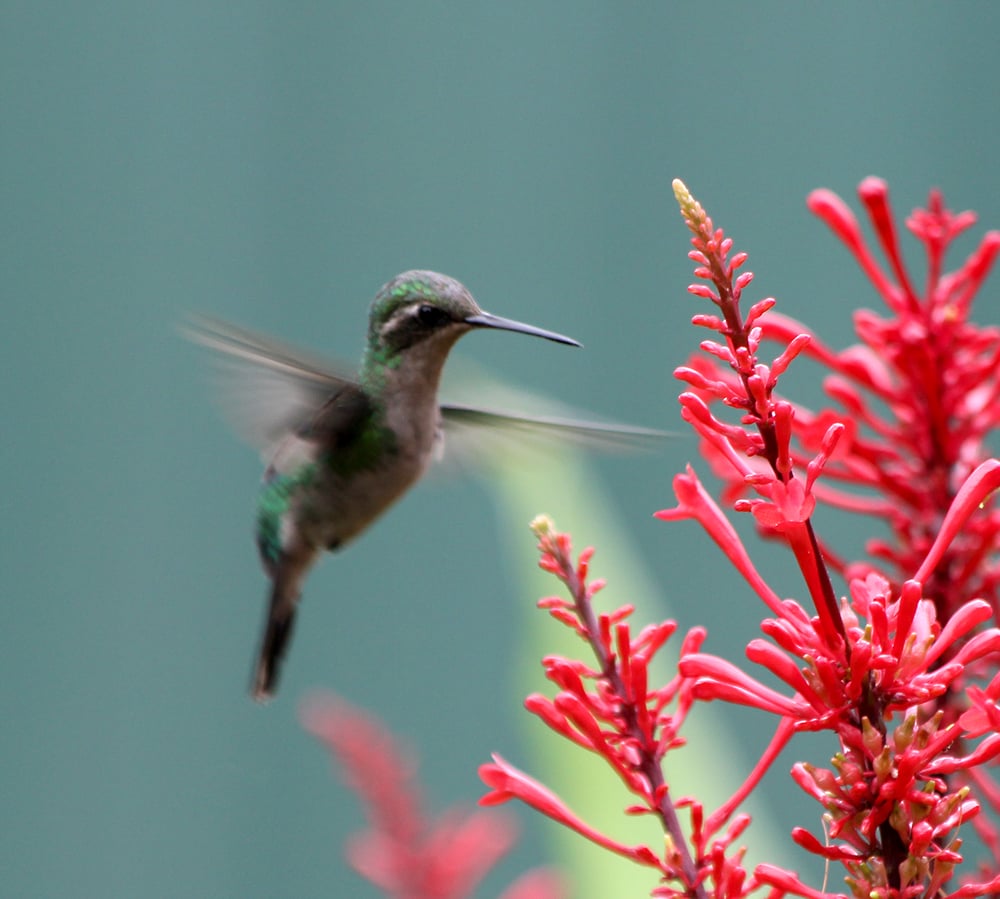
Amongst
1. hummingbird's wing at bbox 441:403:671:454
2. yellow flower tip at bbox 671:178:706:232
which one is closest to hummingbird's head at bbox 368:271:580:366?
hummingbird's wing at bbox 441:403:671:454

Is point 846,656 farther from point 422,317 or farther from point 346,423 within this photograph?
point 346,423

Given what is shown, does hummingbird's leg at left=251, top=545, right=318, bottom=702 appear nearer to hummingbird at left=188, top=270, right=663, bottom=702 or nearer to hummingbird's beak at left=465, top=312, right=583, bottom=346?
hummingbird at left=188, top=270, right=663, bottom=702

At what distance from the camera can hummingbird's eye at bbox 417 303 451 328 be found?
1.55 meters

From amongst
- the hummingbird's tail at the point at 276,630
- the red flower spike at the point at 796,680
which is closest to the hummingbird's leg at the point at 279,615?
the hummingbird's tail at the point at 276,630

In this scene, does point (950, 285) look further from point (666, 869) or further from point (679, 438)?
point (666, 869)

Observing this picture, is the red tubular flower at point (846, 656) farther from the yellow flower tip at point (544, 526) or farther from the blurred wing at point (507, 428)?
the blurred wing at point (507, 428)

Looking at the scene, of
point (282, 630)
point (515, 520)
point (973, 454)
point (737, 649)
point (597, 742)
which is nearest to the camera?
point (597, 742)

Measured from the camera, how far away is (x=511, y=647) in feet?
13.0

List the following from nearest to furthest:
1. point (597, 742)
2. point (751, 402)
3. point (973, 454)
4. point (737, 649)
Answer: point (751, 402), point (597, 742), point (973, 454), point (737, 649)

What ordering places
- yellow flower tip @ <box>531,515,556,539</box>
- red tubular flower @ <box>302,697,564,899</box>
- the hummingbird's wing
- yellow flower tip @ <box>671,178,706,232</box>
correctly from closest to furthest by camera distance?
yellow flower tip @ <box>671,178,706,232</box> → yellow flower tip @ <box>531,515,556,539</box> → red tubular flower @ <box>302,697,564,899</box> → the hummingbird's wing

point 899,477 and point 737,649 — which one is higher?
point 899,477

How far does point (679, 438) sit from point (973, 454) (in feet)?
0.77

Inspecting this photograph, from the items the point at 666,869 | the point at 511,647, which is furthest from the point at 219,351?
the point at 511,647

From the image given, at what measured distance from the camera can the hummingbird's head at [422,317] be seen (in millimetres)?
1530
